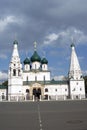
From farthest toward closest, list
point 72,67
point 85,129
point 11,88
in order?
point 72,67 → point 11,88 → point 85,129

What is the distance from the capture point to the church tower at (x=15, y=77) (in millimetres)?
77000

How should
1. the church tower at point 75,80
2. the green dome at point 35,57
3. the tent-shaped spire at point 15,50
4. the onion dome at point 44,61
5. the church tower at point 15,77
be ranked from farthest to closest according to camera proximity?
1. the onion dome at point 44,61
2. the green dome at point 35,57
3. the tent-shaped spire at point 15,50
4. the church tower at point 75,80
5. the church tower at point 15,77

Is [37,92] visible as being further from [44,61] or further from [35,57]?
[35,57]

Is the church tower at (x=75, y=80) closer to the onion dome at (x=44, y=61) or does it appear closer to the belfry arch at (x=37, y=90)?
the belfry arch at (x=37, y=90)

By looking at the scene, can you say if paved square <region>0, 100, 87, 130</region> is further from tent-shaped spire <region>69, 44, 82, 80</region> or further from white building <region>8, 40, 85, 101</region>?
tent-shaped spire <region>69, 44, 82, 80</region>

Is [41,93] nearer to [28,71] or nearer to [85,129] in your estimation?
[28,71]

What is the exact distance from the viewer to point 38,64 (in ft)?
282

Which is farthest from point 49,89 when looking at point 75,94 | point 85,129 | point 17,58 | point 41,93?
point 85,129

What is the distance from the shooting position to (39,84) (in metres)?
79.2

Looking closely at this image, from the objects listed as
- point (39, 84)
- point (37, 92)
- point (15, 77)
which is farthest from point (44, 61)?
point (15, 77)

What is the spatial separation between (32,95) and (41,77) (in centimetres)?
874

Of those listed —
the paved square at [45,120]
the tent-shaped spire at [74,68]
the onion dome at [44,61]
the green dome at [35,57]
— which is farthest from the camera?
the onion dome at [44,61]

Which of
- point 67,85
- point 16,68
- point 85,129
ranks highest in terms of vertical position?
point 16,68

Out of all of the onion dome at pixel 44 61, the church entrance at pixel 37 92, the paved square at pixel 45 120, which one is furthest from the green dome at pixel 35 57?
the paved square at pixel 45 120
